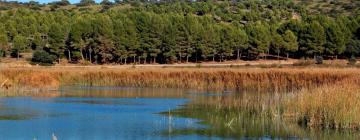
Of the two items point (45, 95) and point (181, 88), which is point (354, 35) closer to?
point (181, 88)

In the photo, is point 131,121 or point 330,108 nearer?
point 330,108

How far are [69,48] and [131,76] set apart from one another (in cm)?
4444

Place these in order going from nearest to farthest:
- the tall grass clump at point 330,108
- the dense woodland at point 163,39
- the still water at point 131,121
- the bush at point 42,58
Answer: the still water at point 131,121
the tall grass clump at point 330,108
the bush at point 42,58
the dense woodland at point 163,39

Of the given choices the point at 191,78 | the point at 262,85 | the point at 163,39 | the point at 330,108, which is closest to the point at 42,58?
the point at 163,39

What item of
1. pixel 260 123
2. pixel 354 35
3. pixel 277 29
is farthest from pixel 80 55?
pixel 260 123

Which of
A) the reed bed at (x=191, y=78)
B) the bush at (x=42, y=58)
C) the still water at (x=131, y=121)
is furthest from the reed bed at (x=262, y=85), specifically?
the bush at (x=42, y=58)

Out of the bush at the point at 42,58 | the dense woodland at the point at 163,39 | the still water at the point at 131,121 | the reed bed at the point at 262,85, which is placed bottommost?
the still water at the point at 131,121

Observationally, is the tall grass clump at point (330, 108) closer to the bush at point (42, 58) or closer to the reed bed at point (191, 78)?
the reed bed at point (191, 78)

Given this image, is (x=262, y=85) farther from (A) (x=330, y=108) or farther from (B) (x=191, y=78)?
(A) (x=330, y=108)

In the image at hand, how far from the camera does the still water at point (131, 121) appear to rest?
22203 millimetres

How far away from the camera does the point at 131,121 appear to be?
2589 cm

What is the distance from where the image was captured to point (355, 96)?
22.9 meters

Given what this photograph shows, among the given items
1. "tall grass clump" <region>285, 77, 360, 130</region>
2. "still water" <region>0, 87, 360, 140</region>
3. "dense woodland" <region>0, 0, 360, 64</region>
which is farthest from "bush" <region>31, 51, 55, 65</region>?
"tall grass clump" <region>285, 77, 360, 130</region>

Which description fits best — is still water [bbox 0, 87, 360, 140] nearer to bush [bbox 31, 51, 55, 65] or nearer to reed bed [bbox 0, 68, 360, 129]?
reed bed [bbox 0, 68, 360, 129]
